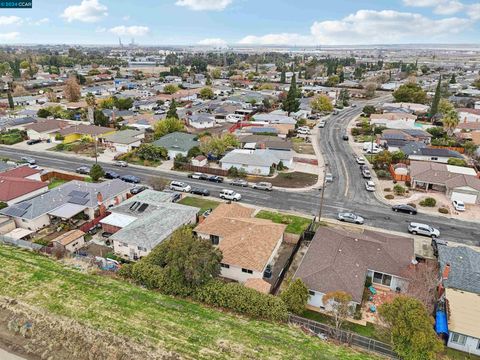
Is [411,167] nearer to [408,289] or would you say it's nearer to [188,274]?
[408,289]

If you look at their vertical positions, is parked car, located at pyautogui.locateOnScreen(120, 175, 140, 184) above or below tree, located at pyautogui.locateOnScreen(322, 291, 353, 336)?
above

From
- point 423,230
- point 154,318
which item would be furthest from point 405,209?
point 154,318

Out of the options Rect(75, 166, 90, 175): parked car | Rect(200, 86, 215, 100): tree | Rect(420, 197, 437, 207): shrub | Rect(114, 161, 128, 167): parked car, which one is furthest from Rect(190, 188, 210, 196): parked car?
Rect(200, 86, 215, 100): tree

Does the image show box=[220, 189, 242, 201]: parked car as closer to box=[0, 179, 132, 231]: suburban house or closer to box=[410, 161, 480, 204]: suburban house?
box=[0, 179, 132, 231]: suburban house

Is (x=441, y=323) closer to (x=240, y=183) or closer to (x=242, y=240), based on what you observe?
(x=242, y=240)

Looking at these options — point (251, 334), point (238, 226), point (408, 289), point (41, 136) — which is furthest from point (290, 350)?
point (41, 136)
